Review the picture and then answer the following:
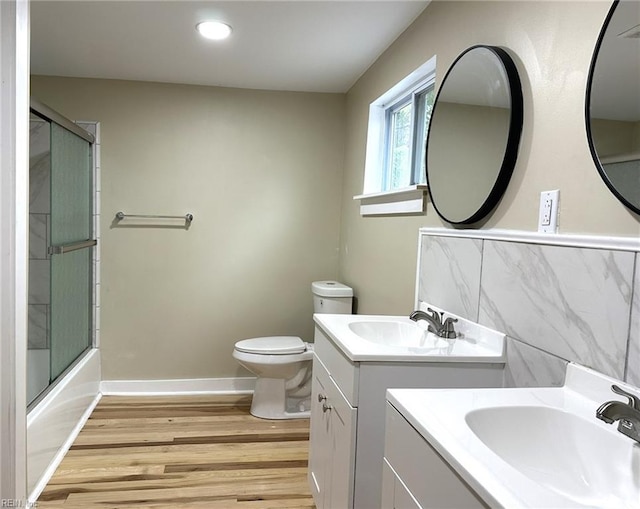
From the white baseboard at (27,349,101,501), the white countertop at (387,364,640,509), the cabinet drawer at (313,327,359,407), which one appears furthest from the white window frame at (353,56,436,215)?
the white baseboard at (27,349,101,501)

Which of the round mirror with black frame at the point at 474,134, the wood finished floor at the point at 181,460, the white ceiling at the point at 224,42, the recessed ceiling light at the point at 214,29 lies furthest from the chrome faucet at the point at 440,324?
the recessed ceiling light at the point at 214,29

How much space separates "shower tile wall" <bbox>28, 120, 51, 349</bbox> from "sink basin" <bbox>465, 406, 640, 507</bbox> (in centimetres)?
236

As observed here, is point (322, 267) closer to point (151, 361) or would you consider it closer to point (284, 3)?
point (151, 361)

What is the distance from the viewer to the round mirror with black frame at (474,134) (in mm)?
1532

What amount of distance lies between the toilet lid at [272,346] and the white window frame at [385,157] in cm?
94

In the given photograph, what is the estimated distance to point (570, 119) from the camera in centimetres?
129

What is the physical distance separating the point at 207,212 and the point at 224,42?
4.06 ft

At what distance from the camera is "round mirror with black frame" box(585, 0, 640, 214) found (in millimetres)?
1061

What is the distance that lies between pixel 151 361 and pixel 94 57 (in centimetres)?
201

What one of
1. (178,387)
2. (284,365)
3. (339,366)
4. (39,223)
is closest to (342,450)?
(339,366)

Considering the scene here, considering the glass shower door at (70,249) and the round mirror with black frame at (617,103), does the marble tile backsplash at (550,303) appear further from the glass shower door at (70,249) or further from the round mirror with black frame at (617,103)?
the glass shower door at (70,249)

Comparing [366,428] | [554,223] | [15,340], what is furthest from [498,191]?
[15,340]

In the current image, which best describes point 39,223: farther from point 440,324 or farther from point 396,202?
point 440,324

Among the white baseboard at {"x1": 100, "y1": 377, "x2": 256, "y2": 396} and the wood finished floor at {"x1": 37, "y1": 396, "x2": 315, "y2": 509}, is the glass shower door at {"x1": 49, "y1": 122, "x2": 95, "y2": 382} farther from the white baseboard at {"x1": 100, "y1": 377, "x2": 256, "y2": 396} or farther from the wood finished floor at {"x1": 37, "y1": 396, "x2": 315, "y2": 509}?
the wood finished floor at {"x1": 37, "y1": 396, "x2": 315, "y2": 509}
